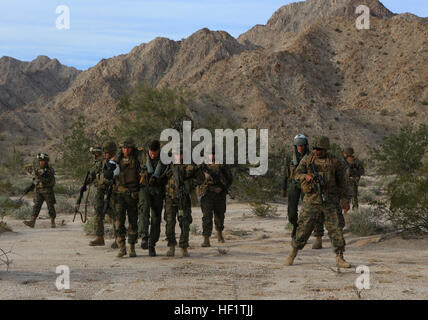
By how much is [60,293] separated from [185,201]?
3.04 metres

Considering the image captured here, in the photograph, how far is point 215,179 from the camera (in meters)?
10.0

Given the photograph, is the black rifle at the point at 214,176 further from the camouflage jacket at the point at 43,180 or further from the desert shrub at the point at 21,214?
the desert shrub at the point at 21,214

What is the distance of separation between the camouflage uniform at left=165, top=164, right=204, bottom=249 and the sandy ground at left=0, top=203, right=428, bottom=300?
18.9 inches

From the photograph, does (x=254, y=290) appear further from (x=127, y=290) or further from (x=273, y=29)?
(x=273, y=29)

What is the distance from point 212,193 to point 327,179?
3295 millimetres

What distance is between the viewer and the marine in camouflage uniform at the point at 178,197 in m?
8.30

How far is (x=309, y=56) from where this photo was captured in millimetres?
57219

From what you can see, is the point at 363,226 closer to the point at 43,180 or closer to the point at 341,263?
the point at 341,263

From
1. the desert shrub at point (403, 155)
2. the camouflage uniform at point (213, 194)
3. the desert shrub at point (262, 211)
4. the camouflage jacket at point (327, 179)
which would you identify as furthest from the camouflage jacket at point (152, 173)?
the desert shrub at point (403, 155)

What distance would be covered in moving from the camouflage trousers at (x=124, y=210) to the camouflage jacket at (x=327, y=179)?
2.86 meters

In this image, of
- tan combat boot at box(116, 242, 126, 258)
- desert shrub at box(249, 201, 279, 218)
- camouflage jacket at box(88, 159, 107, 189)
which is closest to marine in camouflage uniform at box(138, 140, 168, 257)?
tan combat boot at box(116, 242, 126, 258)

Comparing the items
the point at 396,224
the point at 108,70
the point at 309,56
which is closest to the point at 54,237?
the point at 396,224

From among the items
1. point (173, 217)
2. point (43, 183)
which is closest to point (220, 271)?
point (173, 217)

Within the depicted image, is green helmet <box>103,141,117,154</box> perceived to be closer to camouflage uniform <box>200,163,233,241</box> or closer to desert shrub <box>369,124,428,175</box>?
camouflage uniform <box>200,163,233,241</box>
